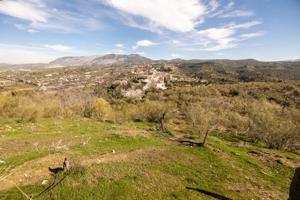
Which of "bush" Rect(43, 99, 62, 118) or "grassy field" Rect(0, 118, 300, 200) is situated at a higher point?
Answer: "grassy field" Rect(0, 118, 300, 200)

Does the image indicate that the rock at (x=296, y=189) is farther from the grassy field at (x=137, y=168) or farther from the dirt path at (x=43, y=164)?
the dirt path at (x=43, y=164)

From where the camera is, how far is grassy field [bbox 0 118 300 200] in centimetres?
997

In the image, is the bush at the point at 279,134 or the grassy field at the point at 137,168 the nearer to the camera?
the grassy field at the point at 137,168

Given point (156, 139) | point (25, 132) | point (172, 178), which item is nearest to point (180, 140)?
point (156, 139)

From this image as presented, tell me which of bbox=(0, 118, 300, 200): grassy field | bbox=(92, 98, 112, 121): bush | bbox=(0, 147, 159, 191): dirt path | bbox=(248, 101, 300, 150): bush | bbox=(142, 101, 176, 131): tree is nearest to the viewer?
bbox=(0, 118, 300, 200): grassy field

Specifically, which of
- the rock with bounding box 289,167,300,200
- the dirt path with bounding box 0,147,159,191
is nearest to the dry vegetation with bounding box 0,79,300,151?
the dirt path with bounding box 0,147,159,191

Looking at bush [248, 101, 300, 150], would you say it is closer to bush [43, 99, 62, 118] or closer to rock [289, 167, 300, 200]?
rock [289, 167, 300, 200]

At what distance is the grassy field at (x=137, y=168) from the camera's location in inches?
392

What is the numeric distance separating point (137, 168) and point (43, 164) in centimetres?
548

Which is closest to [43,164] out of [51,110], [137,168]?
[137,168]

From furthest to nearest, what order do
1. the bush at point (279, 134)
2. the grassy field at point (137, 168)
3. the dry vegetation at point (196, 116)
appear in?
the dry vegetation at point (196, 116) → the bush at point (279, 134) → the grassy field at point (137, 168)

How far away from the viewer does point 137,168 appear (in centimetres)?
1253

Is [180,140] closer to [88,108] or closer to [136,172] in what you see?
[136,172]

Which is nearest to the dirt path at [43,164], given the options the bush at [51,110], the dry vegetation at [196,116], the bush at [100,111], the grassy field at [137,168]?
the grassy field at [137,168]
